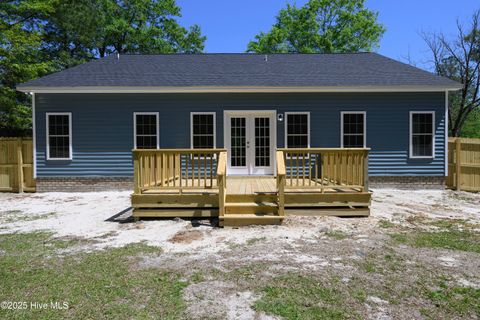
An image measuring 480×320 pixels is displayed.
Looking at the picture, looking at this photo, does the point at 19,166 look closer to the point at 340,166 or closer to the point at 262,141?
the point at 262,141

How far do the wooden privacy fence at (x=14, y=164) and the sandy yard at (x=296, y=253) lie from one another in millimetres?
3123

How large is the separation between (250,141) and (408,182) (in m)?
5.10

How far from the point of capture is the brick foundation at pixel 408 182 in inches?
413

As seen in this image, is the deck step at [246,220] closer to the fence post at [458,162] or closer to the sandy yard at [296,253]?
the sandy yard at [296,253]

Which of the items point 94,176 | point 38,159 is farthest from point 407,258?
point 38,159

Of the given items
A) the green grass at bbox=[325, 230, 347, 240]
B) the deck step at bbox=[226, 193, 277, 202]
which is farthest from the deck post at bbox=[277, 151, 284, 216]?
the green grass at bbox=[325, 230, 347, 240]

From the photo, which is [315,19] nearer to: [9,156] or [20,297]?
[9,156]

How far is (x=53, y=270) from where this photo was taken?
3.85 m

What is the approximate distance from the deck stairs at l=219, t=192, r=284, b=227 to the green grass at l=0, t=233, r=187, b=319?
1.71 metres

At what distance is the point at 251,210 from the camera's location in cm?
619

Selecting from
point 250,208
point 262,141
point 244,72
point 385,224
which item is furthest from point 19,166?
point 385,224

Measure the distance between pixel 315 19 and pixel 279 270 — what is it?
94.5 feet

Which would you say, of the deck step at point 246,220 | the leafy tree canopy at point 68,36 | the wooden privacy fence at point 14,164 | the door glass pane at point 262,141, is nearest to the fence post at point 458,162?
the door glass pane at point 262,141

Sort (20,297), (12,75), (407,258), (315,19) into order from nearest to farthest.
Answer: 1. (20,297)
2. (407,258)
3. (12,75)
4. (315,19)
